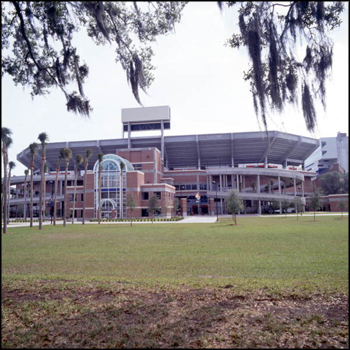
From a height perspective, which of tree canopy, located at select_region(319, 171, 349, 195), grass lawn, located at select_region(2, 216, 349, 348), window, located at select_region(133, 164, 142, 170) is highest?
window, located at select_region(133, 164, 142, 170)

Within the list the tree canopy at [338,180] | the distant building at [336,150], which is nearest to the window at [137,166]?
the tree canopy at [338,180]

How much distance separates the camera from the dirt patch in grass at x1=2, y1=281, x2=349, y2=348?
4.59 metres

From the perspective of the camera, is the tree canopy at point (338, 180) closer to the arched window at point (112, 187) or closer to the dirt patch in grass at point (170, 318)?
the dirt patch in grass at point (170, 318)

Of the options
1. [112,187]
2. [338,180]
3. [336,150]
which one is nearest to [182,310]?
[336,150]

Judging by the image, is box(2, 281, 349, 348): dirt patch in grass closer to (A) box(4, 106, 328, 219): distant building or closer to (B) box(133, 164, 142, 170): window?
(A) box(4, 106, 328, 219): distant building

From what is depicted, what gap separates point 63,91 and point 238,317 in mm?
7301

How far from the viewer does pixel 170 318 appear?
5.42 metres

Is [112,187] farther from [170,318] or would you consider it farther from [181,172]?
[170,318]

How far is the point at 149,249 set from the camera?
694 inches

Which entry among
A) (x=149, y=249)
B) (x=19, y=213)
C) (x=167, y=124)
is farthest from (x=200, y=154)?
(x=149, y=249)

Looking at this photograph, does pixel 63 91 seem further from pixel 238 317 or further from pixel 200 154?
pixel 200 154

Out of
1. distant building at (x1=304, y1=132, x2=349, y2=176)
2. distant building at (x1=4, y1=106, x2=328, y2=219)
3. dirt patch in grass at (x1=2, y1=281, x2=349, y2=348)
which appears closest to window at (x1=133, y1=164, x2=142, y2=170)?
distant building at (x1=4, y1=106, x2=328, y2=219)

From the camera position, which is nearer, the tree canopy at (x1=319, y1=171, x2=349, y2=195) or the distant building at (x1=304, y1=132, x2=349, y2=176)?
the distant building at (x1=304, y1=132, x2=349, y2=176)

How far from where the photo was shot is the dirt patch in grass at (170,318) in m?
4.59
